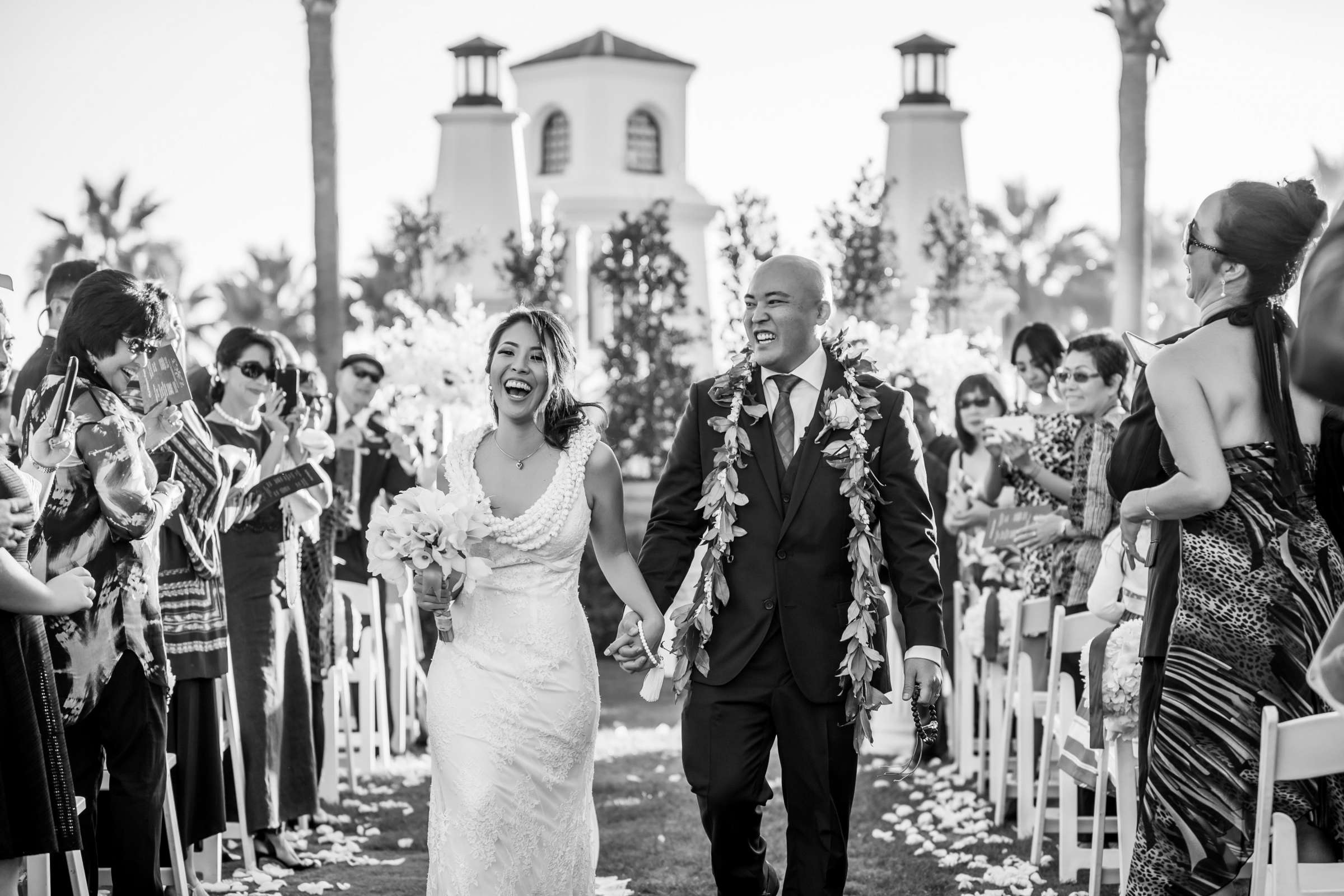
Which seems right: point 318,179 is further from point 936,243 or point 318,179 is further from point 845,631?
point 845,631

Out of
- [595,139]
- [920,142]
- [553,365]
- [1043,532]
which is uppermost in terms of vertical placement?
[595,139]

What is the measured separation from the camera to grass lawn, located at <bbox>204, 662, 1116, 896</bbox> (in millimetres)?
7641

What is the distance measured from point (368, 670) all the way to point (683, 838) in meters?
2.98

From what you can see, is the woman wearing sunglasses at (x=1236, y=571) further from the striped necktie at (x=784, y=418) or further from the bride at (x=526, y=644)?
the bride at (x=526, y=644)

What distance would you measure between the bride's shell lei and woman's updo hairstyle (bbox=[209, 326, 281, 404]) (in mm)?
2932

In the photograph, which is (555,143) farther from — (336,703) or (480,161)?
(336,703)

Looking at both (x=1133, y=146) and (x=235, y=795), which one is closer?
(x=235, y=795)

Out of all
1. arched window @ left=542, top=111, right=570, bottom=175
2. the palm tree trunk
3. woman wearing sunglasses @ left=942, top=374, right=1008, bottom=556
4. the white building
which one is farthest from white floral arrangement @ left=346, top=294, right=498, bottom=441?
arched window @ left=542, top=111, right=570, bottom=175

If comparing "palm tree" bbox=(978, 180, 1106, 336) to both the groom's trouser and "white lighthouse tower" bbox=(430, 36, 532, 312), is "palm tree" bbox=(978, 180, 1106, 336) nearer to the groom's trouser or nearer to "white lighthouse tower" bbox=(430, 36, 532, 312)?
"white lighthouse tower" bbox=(430, 36, 532, 312)

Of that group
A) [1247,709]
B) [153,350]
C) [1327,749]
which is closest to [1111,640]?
[1247,709]

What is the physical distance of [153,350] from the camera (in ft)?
20.2

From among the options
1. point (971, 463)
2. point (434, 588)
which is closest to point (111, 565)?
point (434, 588)

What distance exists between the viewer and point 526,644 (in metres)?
5.71

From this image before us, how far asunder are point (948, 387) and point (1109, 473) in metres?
7.61
